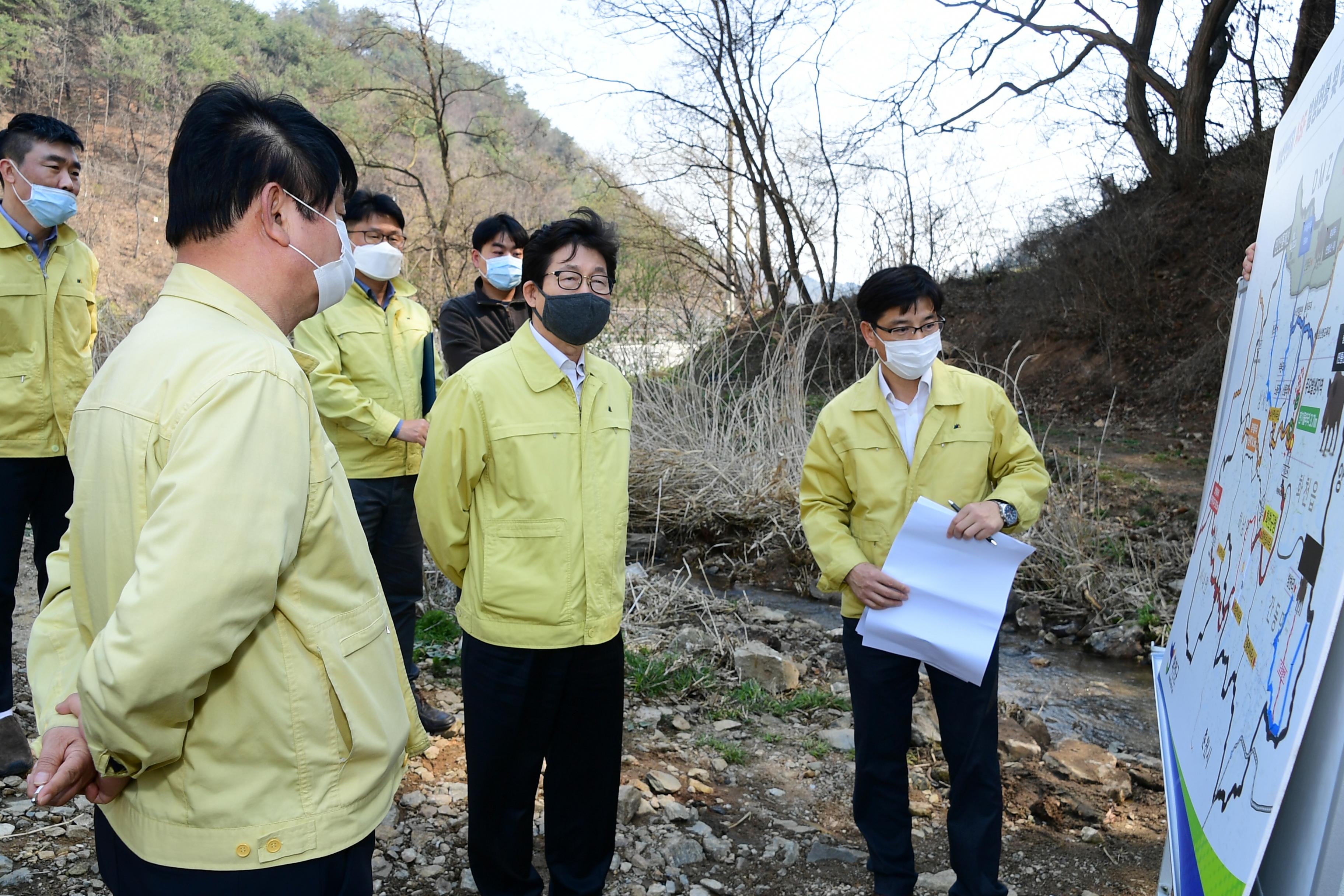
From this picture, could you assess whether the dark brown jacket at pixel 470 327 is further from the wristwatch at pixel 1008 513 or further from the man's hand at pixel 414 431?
the wristwatch at pixel 1008 513

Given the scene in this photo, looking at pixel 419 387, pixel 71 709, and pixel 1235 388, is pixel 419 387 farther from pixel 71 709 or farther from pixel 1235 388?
pixel 1235 388

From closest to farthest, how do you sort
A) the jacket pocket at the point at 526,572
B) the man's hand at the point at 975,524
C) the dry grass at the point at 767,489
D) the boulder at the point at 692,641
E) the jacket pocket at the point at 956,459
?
the jacket pocket at the point at 526,572, the man's hand at the point at 975,524, the jacket pocket at the point at 956,459, the boulder at the point at 692,641, the dry grass at the point at 767,489

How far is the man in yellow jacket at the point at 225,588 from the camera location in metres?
1.18

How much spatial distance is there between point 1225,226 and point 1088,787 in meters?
11.9

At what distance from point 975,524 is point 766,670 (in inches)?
92.1

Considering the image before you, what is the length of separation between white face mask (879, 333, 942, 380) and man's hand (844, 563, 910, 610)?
2.00 ft

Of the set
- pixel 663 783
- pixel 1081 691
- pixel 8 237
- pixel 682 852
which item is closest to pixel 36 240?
pixel 8 237

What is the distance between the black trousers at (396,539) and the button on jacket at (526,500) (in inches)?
44.0

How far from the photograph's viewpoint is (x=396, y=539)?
3656 mm

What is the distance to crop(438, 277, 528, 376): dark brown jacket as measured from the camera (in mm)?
3930

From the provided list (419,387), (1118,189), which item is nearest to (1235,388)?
(419,387)

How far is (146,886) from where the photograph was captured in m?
1.36

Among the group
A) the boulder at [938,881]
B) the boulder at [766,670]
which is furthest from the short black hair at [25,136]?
the boulder at [938,881]

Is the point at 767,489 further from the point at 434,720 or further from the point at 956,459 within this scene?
the point at 956,459
